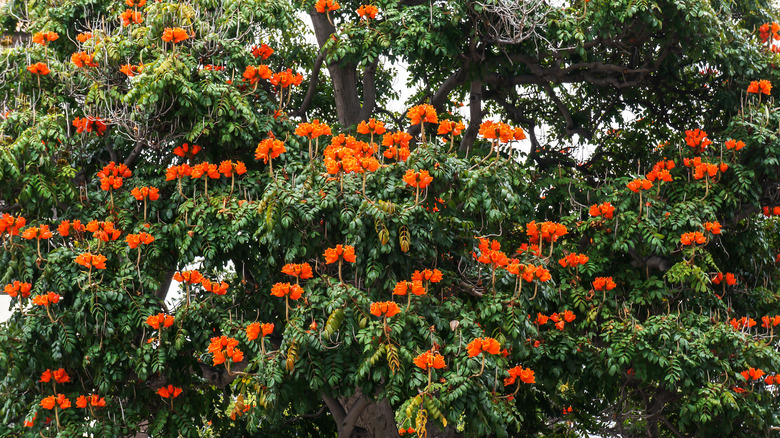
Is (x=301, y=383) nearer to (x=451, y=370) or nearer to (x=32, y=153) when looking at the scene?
(x=451, y=370)

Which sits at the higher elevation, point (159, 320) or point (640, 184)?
point (640, 184)

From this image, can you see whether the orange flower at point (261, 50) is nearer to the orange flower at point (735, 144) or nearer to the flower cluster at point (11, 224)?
the flower cluster at point (11, 224)

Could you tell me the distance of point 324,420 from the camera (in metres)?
8.48

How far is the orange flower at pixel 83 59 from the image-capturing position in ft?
19.2

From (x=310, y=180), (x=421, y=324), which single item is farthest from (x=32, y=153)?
(x=421, y=324)

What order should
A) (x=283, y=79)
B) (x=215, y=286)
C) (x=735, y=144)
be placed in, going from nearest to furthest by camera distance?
(x=215, y=286)
(x=283, y=79)
(x=735, y=144)

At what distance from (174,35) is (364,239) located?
217 cm

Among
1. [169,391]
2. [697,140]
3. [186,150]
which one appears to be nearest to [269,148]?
[186,150]

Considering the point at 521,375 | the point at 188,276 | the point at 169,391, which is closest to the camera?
the point at 188,276

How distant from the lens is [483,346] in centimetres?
473

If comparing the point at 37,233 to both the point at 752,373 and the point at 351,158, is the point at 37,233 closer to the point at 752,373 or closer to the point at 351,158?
the point at 351,158

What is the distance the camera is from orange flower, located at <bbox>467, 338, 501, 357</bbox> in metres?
4.74

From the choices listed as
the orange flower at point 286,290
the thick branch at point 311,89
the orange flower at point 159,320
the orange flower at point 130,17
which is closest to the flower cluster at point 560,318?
the orange flower at point 286,290

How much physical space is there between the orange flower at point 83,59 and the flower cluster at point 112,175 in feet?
1.42
